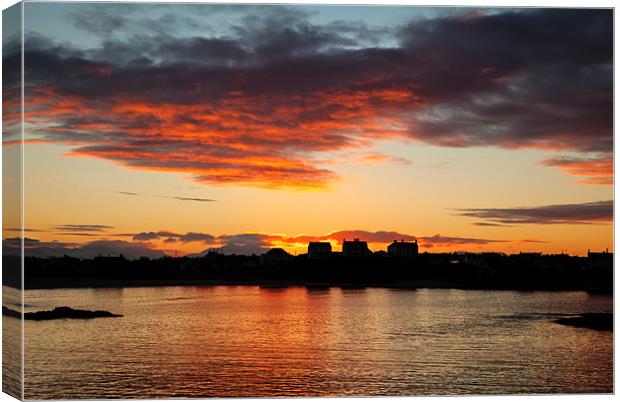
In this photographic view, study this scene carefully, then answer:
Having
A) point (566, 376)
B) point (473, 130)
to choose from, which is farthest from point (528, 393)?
point (473, 130)

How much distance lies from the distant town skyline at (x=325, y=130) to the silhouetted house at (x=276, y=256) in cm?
9

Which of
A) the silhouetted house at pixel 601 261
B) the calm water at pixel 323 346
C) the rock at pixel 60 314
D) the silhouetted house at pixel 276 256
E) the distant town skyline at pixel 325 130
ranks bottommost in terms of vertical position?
the calm water at pixel 323 346

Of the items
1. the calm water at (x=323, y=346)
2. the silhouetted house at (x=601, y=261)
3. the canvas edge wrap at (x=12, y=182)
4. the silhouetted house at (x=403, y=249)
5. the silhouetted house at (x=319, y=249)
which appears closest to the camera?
the canvas edge wrap at (x=12, y=182)

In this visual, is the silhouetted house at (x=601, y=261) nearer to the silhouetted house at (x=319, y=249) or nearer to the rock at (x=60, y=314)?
the silhouetted house at (x=319, y=249)

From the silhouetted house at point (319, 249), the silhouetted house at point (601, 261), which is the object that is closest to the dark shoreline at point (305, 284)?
the silhouetted house at point (601, 261)

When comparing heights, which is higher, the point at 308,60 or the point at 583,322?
the point at 308,60

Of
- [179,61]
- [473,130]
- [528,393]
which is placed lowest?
[528,393]

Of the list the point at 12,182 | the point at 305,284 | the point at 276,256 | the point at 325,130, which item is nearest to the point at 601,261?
the point at 325,130

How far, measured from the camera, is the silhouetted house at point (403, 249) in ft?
30.4

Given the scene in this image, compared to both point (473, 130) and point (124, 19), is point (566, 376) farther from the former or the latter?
point (124, 19)

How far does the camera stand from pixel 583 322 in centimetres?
955

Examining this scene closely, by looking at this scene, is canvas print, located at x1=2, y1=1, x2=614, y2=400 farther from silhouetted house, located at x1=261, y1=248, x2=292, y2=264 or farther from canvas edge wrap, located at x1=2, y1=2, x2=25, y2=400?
canvas edge wrap, located at x1=2, y1=2, x2=25, y2=400

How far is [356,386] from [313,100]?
2702mm

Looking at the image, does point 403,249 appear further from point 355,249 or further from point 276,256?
point 276,256
